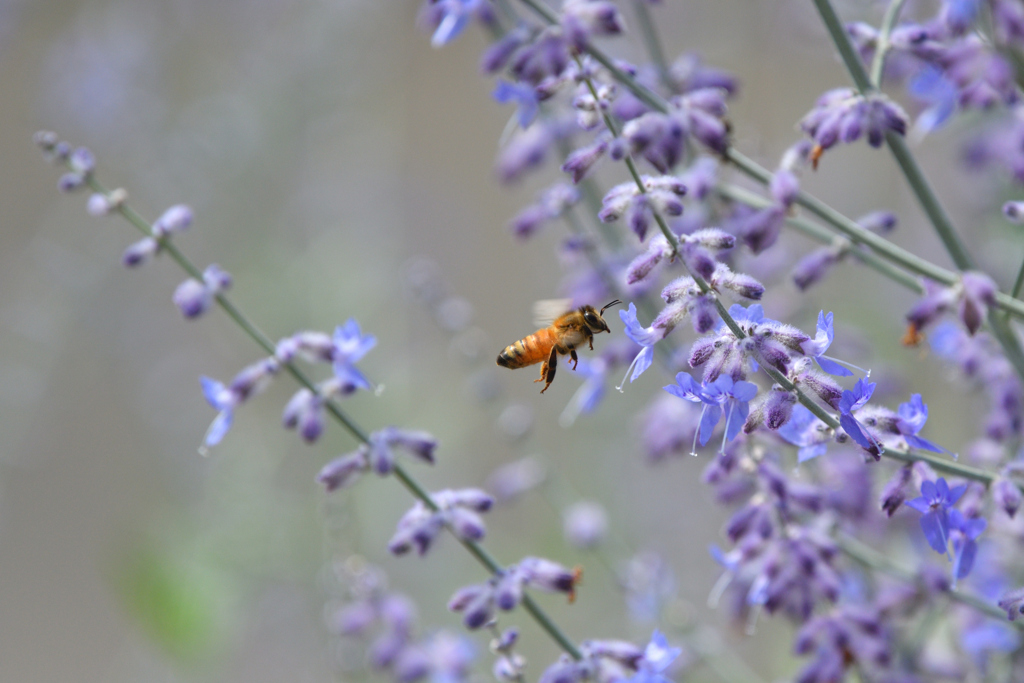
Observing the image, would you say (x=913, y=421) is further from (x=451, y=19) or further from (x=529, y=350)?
(x=451, y=19)

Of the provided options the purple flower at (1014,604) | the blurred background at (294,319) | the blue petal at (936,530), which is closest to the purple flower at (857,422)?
the blue petal at (936,530)

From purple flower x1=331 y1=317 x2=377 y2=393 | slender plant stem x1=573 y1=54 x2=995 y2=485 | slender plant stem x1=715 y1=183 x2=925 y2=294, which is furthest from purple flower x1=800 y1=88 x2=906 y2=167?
purple flower x1=331 y1=317 x2=377 y2=393

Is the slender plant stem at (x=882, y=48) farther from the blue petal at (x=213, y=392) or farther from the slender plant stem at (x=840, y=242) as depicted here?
the blue petal at (x=213, y=392)

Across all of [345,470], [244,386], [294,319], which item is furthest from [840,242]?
[294,319]

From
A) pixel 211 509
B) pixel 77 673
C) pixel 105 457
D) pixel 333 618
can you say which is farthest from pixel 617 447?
pixel 77 673

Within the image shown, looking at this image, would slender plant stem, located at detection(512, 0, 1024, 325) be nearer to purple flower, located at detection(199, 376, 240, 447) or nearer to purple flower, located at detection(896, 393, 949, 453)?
purple flower, located at detection(896, 393, 949, 453)
